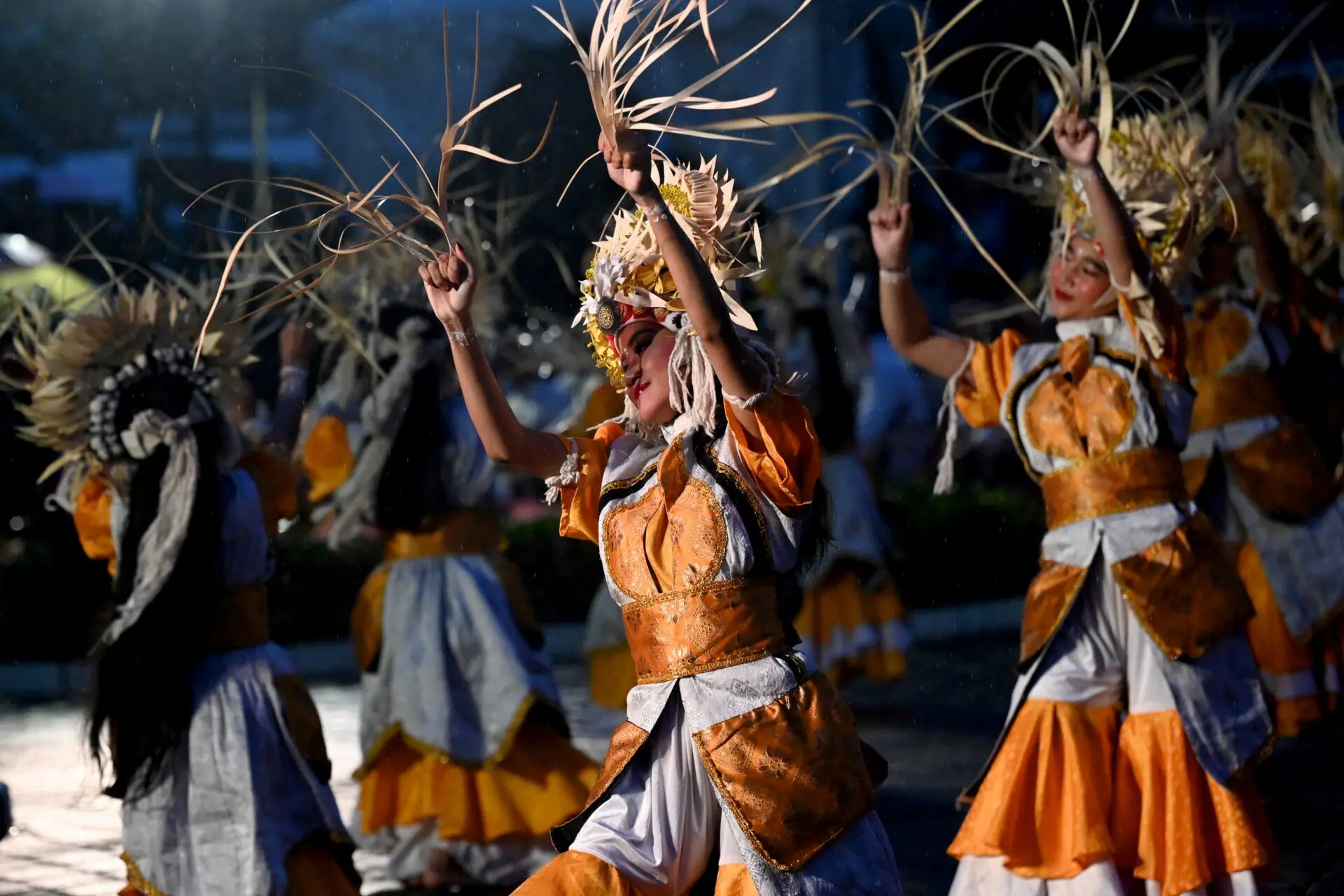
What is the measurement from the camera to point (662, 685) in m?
3.32

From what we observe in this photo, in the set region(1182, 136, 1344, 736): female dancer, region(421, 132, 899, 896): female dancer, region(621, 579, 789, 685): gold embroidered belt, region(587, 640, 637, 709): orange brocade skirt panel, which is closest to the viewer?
region(421, 132, 899, 896): female dancer

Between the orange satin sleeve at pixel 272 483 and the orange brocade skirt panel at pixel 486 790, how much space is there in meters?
1.10

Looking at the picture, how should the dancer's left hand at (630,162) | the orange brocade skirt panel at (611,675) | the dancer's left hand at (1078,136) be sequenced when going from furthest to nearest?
the orange brocade skirt panel at (611,675) → the dancer's left hand at (1078,136) → the dancer's left hand at (630,162)

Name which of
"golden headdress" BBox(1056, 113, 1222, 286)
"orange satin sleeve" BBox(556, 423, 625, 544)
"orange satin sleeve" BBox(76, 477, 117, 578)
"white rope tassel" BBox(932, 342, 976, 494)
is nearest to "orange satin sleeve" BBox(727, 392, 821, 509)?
"orange satin sleeve" BBox(556, 423, 625, 544)

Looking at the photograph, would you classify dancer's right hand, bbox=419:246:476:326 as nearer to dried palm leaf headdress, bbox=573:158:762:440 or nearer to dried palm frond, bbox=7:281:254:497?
dried palm leaf headdress, bbox=573:158:762:440

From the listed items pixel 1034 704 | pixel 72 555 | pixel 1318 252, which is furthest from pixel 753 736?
pixel 72 555

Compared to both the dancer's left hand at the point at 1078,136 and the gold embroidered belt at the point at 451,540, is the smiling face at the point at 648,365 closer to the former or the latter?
the dancer's left hand at the point at 1078,136

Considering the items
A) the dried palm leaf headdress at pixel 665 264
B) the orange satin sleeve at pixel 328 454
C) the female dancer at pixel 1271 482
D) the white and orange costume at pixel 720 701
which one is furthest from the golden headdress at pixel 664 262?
the female dancer at pixel 1271 482

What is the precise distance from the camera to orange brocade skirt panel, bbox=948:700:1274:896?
4.44m

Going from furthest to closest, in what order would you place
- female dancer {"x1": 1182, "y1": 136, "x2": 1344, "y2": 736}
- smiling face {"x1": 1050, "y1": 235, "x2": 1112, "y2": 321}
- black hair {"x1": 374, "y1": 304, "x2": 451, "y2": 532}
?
female dancer {"x1": 1182, "y1": 136, "x2": 1344, "y2": 736} < black hair {"x1": 374, "y1": 304, "x2": 451, "y2": 532} < smiling face {"x1": 1050, "y1": 235, "x2": 1112, "y2": 321}

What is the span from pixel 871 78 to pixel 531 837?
960 cm

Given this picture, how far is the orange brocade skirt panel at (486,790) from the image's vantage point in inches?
219

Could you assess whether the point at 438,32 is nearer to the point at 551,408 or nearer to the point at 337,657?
the point at 551,408

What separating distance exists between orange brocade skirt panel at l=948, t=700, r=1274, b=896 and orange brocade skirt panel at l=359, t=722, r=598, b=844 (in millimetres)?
1476
